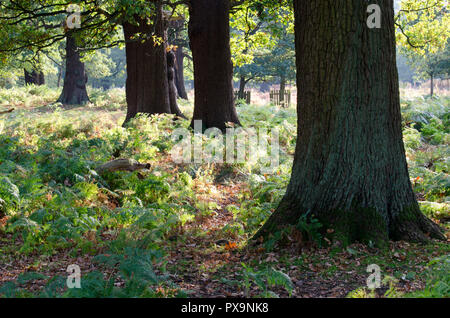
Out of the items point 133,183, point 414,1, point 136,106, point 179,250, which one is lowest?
point 179,250

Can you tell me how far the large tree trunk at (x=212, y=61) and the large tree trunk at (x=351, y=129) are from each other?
6299 millimetres

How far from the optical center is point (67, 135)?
1173 centimetres

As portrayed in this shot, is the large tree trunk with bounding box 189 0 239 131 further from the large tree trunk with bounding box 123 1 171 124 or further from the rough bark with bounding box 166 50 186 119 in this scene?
the rough bark with bounding box 166 50 186 119

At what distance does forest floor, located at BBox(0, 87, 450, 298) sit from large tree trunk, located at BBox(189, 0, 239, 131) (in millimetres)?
2028

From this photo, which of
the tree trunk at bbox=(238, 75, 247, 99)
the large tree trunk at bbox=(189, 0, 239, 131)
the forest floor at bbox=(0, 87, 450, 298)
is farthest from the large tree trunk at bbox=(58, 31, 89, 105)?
the forest floor at bbox=(0, 87, 450, 298)

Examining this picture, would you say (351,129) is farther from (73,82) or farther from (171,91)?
(73,82)

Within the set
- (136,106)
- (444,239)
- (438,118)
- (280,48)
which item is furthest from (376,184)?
(280,48)

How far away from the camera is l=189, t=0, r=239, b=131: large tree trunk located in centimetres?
1139

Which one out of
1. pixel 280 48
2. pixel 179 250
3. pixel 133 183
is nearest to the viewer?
pixel 179 250

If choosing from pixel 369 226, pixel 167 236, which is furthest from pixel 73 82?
pixel 369 226

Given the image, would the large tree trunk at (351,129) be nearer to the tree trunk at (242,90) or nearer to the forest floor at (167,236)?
the forest floor at (167,236)

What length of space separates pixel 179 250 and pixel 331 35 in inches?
122

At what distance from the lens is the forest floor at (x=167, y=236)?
4008mm
